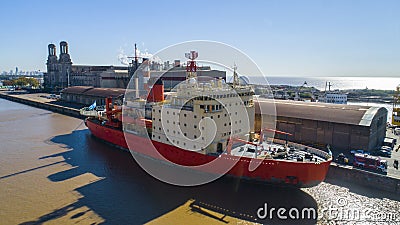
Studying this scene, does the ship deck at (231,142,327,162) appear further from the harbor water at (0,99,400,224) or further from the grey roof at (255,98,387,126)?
the grey roof at (255,98,387,126)

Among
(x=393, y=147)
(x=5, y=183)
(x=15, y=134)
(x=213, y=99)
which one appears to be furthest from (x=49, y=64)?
(x=393, y=147)

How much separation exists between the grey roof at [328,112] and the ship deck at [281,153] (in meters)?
4.43

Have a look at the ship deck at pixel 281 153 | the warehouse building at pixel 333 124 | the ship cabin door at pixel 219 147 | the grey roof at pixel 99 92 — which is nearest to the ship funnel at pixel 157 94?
the ship cabin door at pixel 219 147

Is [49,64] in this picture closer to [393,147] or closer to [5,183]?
[5,183]

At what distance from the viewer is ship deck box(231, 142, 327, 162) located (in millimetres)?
12852

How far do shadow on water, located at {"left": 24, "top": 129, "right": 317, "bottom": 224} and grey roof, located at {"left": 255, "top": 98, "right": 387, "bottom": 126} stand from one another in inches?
270

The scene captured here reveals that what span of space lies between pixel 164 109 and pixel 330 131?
10647 millimetres

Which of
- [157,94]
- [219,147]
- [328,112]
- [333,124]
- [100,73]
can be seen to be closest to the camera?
[219,147]

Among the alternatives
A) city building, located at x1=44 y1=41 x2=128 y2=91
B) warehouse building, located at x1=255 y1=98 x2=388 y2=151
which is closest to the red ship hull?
warehouse building, located at x1=255 y1=98 x2=388 y2=151

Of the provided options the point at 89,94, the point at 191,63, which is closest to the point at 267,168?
the point at 191,63

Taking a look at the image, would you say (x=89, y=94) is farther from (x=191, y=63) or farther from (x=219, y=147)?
(x=219, y=147)

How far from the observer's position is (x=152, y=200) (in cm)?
1211

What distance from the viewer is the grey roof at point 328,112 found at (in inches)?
658

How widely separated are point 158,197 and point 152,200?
1.21ft
